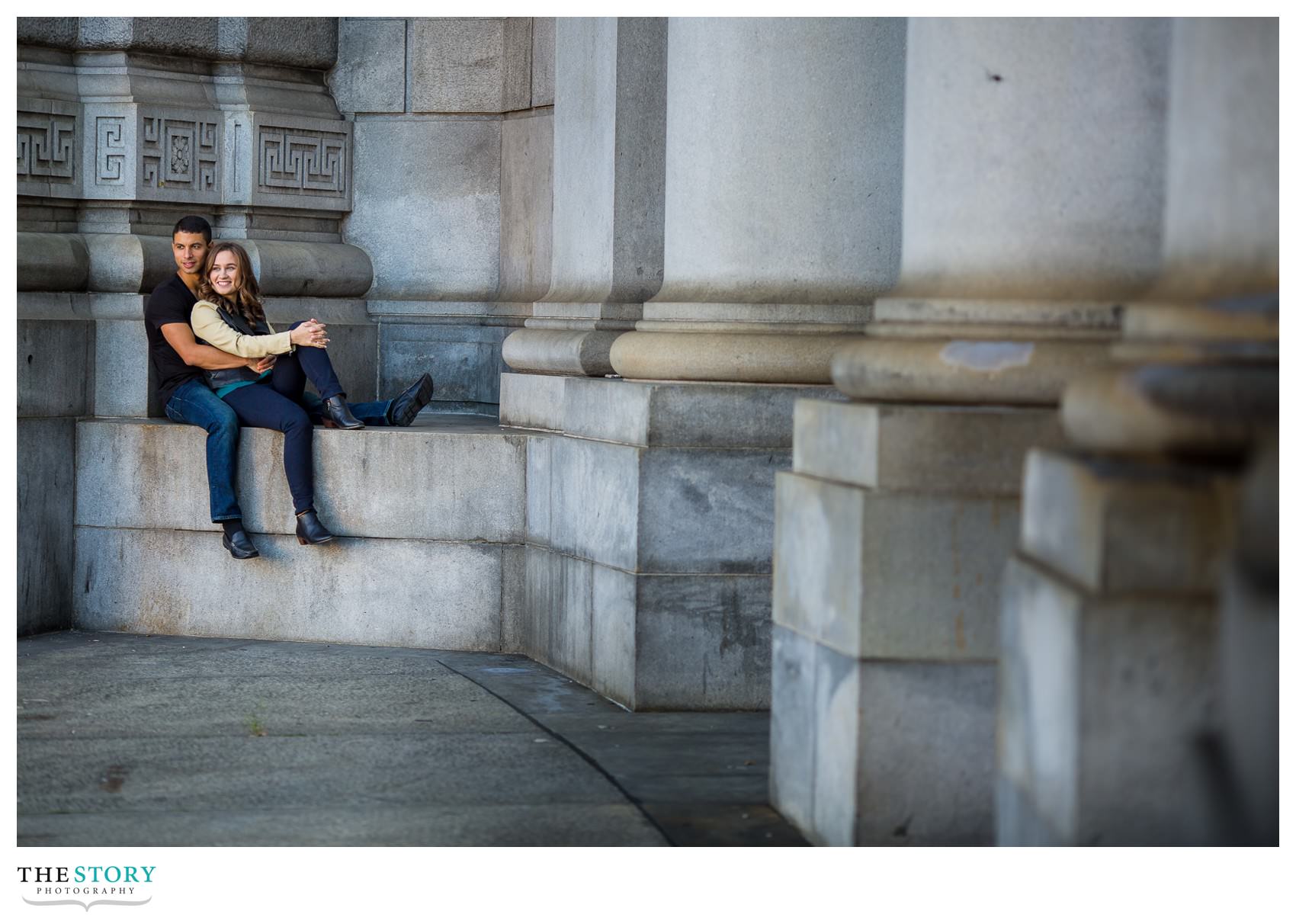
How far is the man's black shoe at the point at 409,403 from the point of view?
7961mm

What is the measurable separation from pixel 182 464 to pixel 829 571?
13.2ft

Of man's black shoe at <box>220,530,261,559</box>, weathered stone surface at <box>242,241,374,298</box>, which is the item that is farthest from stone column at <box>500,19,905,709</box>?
weathered stone surface at <box>242,241,374,298</box>

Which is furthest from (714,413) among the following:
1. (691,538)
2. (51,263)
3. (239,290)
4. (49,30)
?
(49,30)

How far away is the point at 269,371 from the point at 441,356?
67.9 inches

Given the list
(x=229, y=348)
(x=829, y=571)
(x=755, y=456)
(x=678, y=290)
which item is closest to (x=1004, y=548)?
(x=829, y=571)

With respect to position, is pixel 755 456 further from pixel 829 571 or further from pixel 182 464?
pixel 182 464

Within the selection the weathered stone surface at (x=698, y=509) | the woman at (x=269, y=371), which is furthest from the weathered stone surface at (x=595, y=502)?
the woman at (x=269, y=371)

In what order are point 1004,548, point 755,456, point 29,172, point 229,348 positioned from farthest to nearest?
point 29,172 → point 229,348 → point 755,456 → point 1004,548

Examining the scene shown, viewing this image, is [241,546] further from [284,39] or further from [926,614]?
[926,614]

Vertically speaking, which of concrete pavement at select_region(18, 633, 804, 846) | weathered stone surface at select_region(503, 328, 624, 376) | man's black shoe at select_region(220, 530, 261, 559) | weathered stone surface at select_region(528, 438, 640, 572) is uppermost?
weathered stone surface at select_region(503, 328, 624, 376)

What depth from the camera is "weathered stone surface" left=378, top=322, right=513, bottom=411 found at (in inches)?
369

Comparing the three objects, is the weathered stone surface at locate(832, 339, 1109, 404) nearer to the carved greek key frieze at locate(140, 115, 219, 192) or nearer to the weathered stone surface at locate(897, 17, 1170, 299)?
the weathered stone surface at locate(897, 17, 1170, 299)

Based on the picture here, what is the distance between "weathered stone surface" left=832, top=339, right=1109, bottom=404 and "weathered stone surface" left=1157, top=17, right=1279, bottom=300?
0.98 metres

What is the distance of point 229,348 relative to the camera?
303 inches
